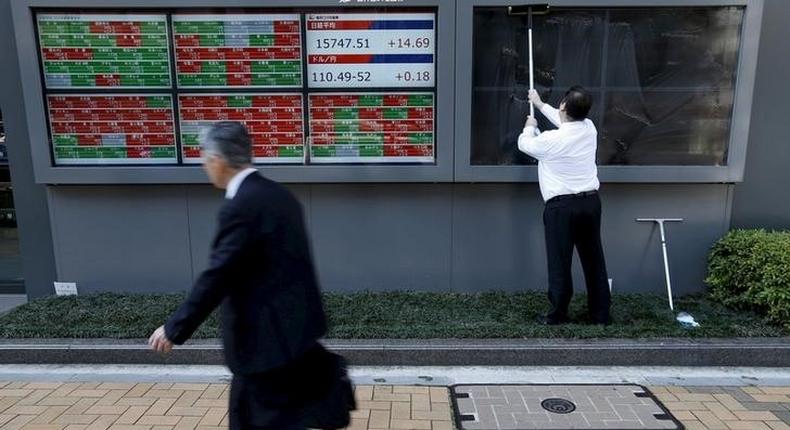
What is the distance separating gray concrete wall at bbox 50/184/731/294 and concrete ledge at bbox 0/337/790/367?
3.45ft

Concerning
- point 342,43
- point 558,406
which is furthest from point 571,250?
point 342,43

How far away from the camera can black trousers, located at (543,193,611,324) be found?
3.98 meters

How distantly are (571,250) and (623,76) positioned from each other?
66.2 inches

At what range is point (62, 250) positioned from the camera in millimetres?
4902

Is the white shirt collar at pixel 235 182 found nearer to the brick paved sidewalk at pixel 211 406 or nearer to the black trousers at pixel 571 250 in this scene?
the brick paved sidewalk at pixel 211 406

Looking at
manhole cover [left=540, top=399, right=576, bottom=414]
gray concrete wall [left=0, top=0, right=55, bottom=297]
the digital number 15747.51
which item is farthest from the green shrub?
gray concrete wall [left=0, top=0, right=55, bottom=297]

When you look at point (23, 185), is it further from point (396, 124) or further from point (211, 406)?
point (396, 124)

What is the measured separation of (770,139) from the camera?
477 centimetres

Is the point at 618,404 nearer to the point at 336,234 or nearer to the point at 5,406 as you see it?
the point at 336,234

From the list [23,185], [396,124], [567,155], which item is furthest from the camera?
[23,185]

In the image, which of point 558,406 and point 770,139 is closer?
point 558,406

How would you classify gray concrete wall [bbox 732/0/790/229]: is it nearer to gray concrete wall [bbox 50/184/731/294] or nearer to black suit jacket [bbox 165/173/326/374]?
gray concrete wall [bbox 50/184/731/294]

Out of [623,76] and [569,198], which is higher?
[623,76]

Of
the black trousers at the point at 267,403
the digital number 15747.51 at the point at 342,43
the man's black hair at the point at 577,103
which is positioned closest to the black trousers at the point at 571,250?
the man's black hair at the point at 577,103
